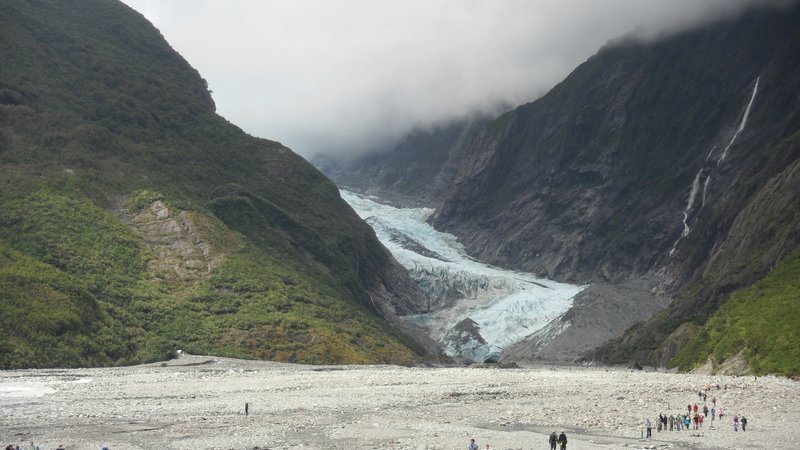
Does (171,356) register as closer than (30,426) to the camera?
No

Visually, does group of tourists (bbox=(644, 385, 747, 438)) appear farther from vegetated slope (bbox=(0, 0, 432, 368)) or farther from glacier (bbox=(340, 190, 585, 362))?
glacier (bbox=(340, 190, 585, 362))

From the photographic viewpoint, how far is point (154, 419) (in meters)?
Result: 43.6

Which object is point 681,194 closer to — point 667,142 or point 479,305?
point 667,142

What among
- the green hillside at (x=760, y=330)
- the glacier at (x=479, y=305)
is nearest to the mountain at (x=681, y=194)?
the glacier at (x=479, y=305)

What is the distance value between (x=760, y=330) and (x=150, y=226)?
64021 millimetres

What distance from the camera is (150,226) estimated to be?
95.2m

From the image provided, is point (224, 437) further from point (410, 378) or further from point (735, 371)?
point (735, 371)

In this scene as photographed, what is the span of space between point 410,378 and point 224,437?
1050 inches

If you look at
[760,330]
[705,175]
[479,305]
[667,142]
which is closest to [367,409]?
[760,330]

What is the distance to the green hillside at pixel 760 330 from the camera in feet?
191

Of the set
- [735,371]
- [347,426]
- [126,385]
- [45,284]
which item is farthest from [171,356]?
[735,371]

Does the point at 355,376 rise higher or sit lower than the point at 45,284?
lower

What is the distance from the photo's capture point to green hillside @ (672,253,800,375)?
58219mm

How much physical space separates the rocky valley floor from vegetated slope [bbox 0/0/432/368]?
514 inches
